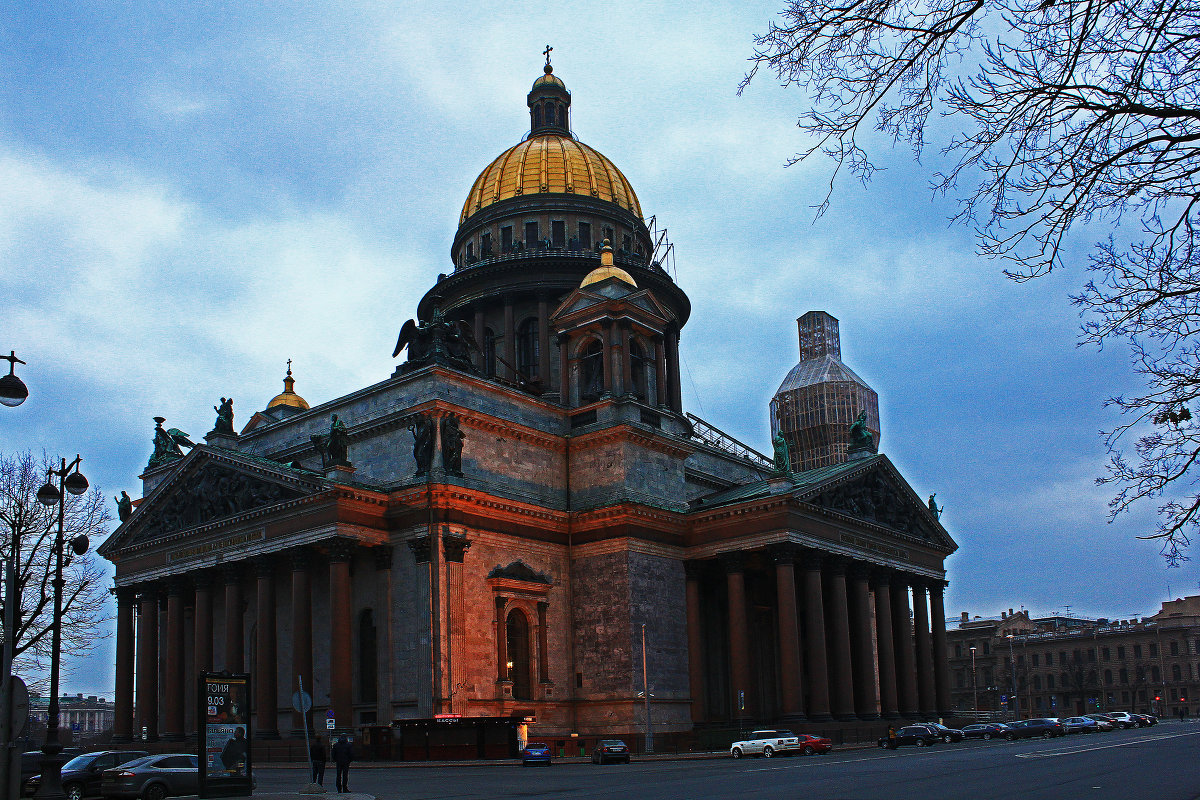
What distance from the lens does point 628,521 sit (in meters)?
53.9

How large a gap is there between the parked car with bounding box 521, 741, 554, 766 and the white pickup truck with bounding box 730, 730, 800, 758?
343 inches

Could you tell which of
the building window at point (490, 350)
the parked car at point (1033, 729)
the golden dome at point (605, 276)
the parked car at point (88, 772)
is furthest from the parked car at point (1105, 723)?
the parked car at point (88, 772)

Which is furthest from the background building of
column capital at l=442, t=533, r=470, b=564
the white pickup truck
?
column capital at l=442, t=533, r=470, b=564

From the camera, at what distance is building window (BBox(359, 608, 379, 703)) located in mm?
50656

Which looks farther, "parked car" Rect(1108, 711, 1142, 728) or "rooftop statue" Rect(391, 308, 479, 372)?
"parked car" Rect(1108, 711, 1142, 728)

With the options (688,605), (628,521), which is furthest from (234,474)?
(688,605)

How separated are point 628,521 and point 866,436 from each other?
58.2 feet

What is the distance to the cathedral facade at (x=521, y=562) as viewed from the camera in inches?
1939

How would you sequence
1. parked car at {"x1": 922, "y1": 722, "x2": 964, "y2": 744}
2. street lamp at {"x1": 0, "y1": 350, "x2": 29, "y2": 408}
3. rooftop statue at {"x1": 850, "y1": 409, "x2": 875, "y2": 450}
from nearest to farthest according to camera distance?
street lamp at {"x1": 0, "y1": 350, "x2": 29, "y2": 408} → parked car at {"x1": 922, "y1": 722, "x2": 964, "y2": 744} → rooftop statue at {"x1": 850, "y1": 409, "x2": 875, "y2": 450}

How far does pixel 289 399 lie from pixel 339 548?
24.4 m

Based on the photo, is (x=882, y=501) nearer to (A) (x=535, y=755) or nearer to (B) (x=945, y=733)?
(B) (x=945, y=733)

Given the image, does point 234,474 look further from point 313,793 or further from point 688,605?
point 313,793

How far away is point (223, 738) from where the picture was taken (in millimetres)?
26984

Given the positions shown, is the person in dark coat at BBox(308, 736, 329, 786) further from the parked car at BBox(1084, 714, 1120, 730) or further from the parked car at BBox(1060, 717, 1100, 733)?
the parked car at BBox(1084, 714, 1120, 730)
